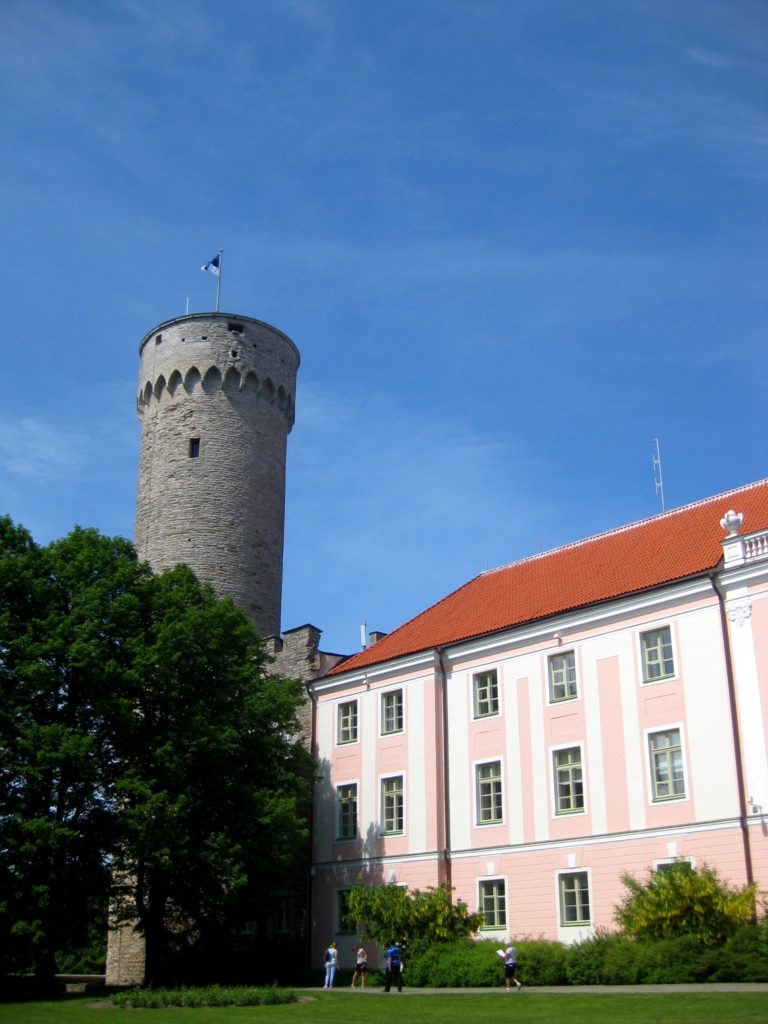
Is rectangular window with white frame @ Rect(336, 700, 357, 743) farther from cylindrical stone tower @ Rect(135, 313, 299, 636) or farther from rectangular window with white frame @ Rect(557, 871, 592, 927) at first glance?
rectangular window with white frame @ Rect(557, 871, 592, 927)

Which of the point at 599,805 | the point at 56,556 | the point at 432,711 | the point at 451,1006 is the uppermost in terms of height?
the point at 56,556

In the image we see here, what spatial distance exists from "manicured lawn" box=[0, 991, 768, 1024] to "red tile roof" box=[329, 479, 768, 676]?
11.8 meters

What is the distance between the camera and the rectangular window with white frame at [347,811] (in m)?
35.0

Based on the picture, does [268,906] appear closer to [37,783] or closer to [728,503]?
[37,783]

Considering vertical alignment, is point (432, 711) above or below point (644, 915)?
above

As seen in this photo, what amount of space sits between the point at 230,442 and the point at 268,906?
19032mm

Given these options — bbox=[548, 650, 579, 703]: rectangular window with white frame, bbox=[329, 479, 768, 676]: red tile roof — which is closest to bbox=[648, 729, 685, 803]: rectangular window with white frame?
bbox=[548, 650, 579, 703]: rectangular window with white frame

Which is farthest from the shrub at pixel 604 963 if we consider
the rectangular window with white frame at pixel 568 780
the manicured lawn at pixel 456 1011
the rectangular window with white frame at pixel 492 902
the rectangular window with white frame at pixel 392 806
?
the rectangular window with white frame at pixel 392 806

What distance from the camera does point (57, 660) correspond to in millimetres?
30375

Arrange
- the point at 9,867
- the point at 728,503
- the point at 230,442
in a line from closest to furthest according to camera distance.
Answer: the point at 9,867
the point at 728,503
the point at 230,442

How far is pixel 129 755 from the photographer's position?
3102cm

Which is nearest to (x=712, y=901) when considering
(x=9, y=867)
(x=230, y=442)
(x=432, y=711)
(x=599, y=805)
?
(x=599, y=805)

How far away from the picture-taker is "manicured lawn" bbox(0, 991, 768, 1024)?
16672mm

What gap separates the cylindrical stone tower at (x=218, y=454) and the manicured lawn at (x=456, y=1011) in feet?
67.8
